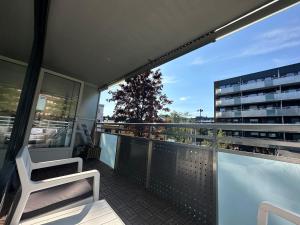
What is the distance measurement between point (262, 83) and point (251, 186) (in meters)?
25.3

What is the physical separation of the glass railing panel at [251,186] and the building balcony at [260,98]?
23.9 meters

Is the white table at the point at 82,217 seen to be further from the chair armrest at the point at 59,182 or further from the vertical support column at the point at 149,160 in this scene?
the vertical support column at the point at 149,160

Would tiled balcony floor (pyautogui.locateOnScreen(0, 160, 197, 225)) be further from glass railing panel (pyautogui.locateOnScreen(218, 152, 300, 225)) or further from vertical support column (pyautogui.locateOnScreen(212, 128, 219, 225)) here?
glass railing panel (pyautogui.locateOnScreen(218, 152, 300, 225))

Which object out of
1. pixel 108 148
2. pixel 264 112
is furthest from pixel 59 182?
pixel 264 112

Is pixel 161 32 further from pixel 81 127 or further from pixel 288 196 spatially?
pixel 81 127

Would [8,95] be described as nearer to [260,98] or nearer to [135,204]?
[135,204]

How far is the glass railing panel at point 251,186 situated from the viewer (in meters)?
1.17

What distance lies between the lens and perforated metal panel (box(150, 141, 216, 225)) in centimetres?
172

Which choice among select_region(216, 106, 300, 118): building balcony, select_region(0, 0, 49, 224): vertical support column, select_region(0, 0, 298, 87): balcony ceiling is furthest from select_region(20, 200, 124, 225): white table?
select_region(216, 106, 300, 118): building balcony

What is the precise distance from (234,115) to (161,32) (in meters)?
24.5

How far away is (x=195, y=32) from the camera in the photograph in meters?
2.11

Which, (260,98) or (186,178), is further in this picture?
(260,98)

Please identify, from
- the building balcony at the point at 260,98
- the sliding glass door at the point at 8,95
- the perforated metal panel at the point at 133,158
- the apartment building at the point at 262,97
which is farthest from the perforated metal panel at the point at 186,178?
the building balcony at the point at 260,98

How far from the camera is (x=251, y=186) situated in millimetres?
1398
